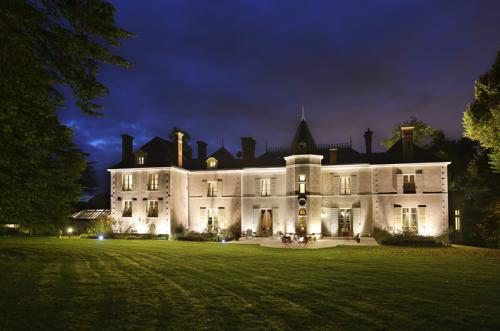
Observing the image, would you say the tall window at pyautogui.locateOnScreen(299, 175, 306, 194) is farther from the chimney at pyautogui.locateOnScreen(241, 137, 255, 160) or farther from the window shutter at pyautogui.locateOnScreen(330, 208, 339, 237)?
the chimney at pyautogui.locateOnScreen(241, 137, 255, 160)

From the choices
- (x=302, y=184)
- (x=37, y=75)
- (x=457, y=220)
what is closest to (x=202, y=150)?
(x=302, y=184)

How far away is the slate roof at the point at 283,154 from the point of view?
3250 centimetres

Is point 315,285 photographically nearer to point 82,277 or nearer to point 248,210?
point 82,277

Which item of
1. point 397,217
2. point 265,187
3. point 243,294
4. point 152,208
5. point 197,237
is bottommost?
point 197,237

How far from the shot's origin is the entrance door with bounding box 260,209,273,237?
34844 millimetres

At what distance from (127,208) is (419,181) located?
75.3 ft

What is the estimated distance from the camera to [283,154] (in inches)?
1457

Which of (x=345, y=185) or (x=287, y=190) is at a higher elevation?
(x=345, y=185)

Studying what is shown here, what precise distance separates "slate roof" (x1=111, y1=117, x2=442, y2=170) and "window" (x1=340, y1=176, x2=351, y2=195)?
1.48 metres

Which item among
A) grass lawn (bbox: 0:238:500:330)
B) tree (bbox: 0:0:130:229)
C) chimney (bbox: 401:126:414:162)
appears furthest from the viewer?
chimney (bbox: 401:126:414:162)

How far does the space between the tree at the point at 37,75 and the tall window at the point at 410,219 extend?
25590 millimetres

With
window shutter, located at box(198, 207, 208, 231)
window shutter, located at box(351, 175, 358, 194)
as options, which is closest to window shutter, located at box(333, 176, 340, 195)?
window shutter, located at box(351, 175, 358, 194)

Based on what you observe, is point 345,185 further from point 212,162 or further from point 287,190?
point 212,162

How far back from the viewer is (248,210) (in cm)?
3528
